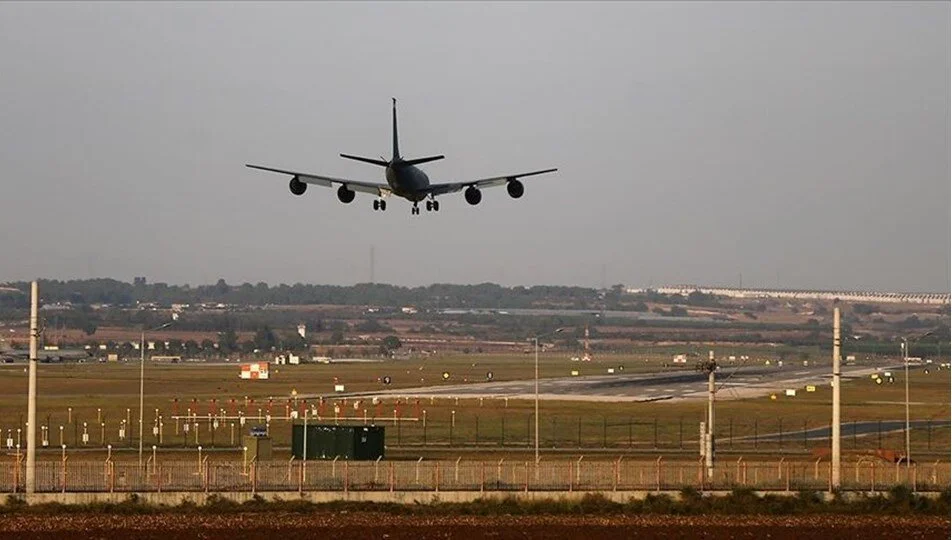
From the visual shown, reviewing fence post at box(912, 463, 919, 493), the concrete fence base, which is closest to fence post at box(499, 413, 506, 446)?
fence post at box(912, 463, 919, 493)

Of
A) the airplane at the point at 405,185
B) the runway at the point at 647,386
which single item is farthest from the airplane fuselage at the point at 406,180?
the runway at the point at 647,386

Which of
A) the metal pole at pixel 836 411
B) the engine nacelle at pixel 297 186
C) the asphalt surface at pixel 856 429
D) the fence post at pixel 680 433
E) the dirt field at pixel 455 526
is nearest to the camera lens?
the dirt field at pixel 455 526

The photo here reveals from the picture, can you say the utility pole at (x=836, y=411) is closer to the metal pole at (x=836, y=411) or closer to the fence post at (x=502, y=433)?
the metal pole at (x=836, y=411)

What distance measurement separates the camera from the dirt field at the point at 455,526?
55.9 m

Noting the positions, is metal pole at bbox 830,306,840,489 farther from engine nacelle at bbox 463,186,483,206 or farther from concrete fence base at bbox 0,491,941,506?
engine nacelle at bbox 463,186,483,206

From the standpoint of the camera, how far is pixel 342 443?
275 feet

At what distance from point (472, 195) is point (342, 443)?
640 inches

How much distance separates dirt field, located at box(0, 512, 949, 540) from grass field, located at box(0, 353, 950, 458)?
28102 millimetres

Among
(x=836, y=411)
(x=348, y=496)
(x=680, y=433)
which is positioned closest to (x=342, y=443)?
(x=348, y=496)

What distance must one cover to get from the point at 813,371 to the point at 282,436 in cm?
9732

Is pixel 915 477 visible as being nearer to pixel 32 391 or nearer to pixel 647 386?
pixel 32 391

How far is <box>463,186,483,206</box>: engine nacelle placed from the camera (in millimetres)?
72688

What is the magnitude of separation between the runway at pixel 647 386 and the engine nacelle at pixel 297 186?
209ft

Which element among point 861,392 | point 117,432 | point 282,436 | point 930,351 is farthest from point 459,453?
point 930,351
